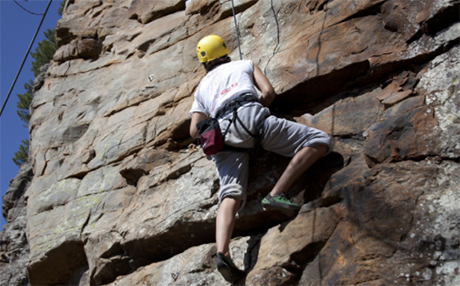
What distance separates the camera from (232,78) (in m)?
4.45

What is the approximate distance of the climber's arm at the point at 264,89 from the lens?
4.36m

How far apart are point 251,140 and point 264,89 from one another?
23.6 inches

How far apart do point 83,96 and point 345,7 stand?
16.5 feet

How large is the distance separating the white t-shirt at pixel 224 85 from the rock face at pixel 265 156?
0.72m

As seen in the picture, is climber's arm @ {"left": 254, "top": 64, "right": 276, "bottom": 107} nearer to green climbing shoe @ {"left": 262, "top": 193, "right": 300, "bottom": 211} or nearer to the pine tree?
green climbing shoe @ {"left": 262, "top": 193, "right": 300, "bottom": 211}

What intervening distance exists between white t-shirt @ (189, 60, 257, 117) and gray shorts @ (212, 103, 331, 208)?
0.76ft

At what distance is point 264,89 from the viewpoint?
173 inches

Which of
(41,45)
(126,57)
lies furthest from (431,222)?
(41,45)

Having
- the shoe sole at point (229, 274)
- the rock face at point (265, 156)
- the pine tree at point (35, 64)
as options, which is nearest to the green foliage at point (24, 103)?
the pine tree at point (35, 64)

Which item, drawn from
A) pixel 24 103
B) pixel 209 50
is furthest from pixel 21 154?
pixel 209 50

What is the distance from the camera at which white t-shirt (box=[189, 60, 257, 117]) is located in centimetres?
435

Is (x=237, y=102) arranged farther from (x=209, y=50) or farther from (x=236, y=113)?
(x=209, y=50)

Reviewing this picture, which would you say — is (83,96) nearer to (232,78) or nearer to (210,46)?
(210,46)

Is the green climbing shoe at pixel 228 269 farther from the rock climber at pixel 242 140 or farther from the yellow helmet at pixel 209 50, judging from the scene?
the yellow helmet at pixel 209 50
